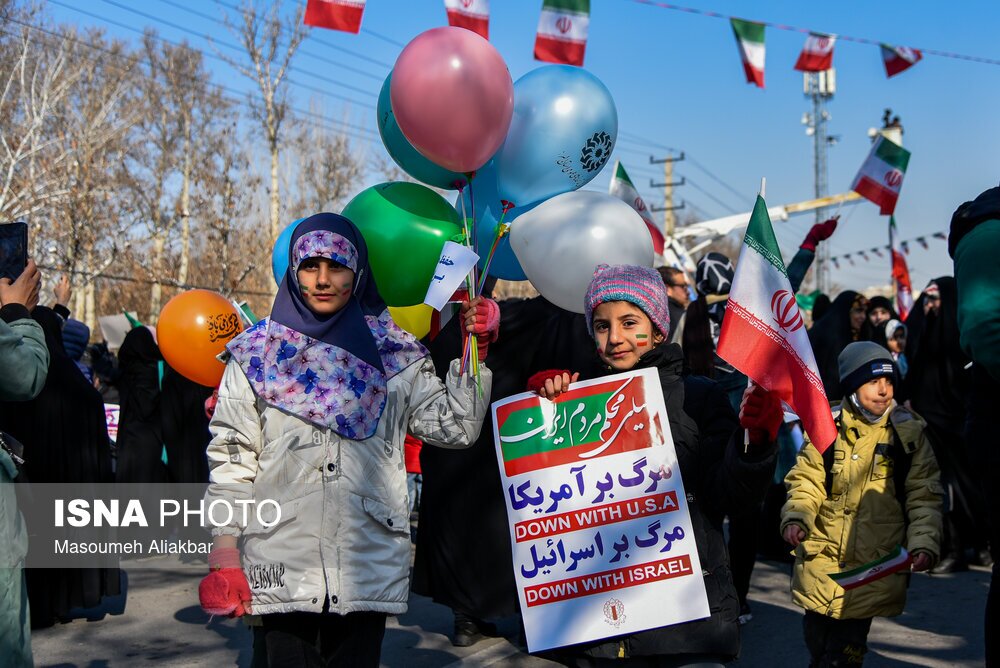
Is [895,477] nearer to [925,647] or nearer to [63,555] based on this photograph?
[925,647]

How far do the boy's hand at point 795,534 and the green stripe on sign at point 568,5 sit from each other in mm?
6720

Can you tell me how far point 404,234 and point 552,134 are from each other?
0.84 metres

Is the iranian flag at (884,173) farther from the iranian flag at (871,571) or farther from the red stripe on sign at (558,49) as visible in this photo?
the iranian flag at (871,571)

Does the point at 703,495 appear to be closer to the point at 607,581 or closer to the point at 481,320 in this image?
the point at 607,581

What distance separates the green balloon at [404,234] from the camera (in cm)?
457

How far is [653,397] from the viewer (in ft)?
10.1

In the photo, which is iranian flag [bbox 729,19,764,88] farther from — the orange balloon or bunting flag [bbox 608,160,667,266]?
the orange balloon

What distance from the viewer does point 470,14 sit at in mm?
8812

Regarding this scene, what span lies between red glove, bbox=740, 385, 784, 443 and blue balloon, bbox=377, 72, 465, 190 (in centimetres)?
228

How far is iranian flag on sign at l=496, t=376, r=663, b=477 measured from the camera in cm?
310

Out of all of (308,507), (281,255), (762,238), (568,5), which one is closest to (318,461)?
(308,507)

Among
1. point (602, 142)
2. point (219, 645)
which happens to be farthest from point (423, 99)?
point (219, 645)

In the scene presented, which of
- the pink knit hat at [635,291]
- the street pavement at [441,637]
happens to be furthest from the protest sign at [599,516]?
the street pavement at [441,637]

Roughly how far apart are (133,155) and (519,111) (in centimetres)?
3509
